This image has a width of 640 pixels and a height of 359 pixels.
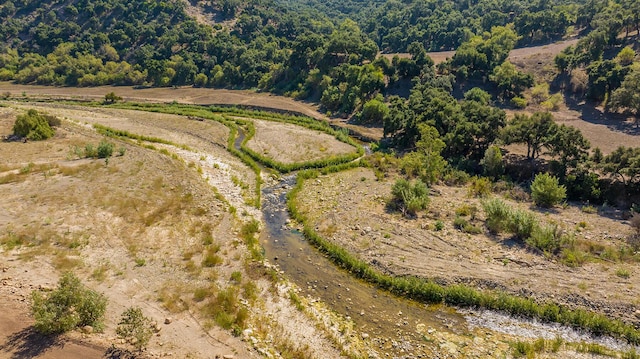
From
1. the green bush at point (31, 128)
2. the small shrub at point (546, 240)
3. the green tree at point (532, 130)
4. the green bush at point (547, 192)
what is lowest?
the small shrub at point (546, 240)

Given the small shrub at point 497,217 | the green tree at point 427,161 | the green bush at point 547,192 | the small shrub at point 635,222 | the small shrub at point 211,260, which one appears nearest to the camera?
the small shrub at point 211,260

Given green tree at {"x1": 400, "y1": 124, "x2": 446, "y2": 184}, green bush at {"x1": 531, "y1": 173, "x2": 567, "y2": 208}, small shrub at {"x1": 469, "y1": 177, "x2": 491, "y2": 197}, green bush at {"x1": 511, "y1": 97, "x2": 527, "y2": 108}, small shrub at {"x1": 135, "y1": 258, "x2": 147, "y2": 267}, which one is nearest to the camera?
small shrub at {"x1": 135, "y1": 258, "x2": 147, "y2": 267}

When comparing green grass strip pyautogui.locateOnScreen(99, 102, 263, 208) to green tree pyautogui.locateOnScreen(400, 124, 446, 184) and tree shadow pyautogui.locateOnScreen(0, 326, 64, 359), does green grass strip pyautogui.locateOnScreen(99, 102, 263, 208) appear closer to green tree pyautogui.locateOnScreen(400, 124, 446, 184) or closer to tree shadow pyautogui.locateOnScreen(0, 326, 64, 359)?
green tree pyautogui.locateOnScreen(400, 124, 446, 184)

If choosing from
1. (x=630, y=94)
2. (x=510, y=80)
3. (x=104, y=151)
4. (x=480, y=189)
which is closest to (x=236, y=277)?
(x=480, y=189)

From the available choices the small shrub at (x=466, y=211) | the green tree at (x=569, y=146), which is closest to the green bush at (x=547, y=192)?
the green tree at (x=569, y=146)

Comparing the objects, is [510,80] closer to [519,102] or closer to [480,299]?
[519,102]

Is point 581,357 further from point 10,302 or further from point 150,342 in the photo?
point 10,302

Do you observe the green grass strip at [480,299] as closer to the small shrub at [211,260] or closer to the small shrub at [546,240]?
the small shrub at [546,240]

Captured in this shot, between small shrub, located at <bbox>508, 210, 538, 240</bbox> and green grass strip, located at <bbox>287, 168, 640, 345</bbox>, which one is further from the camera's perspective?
small shrub, located at <bbox>508, 210, 538, 240</bbox>

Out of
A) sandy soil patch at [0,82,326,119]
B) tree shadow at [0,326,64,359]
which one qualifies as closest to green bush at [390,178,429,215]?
tree shadow at [0,326,64,359]
